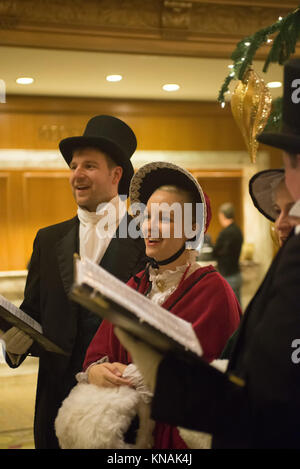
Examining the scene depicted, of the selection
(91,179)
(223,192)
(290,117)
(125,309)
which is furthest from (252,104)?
(223,192)

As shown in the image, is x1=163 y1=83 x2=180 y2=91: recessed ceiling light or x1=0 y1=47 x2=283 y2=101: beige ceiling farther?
x1=163 y1=83 x2=180 y2=91: recessed ceiling light

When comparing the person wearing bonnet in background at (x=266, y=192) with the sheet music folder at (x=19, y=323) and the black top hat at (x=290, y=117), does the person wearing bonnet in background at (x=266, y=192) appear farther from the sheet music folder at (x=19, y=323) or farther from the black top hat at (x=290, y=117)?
the sheet music folder at (x=19, y=323)

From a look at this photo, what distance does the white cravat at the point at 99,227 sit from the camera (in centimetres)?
220

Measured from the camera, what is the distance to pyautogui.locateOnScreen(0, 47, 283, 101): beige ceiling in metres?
5.30

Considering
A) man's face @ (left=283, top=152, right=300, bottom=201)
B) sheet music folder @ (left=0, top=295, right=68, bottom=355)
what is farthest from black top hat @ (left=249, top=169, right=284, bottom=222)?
sheet music folder @ (left=0, top=295, right=68, bottom=355)

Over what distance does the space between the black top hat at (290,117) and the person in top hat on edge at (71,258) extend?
3.28 feet

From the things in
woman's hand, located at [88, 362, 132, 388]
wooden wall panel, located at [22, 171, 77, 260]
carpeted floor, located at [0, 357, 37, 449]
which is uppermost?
wooden wall panel, located at [22, 171, 77, 260]

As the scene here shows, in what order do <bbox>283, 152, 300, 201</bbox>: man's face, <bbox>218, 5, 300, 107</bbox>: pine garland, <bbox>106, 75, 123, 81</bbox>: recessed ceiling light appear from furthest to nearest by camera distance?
<bbox>106, 75, 123, 81</bbox>: recessed ceiling light → <bbox>218, 5, 300, 107</bbox>: pine garland → <bbox>283, 152, 300, 201</bbox>: man's face

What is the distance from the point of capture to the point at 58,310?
2.14m

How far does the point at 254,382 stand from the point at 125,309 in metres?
0.28

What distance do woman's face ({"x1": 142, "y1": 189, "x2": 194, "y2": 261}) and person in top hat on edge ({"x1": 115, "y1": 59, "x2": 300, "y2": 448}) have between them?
61 centimetres

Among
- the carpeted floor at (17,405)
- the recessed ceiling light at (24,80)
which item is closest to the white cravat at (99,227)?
the carpeted floor at (17,405)

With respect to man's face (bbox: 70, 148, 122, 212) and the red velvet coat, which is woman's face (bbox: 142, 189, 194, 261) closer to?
the red velvet coat

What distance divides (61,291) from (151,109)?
5573mm
